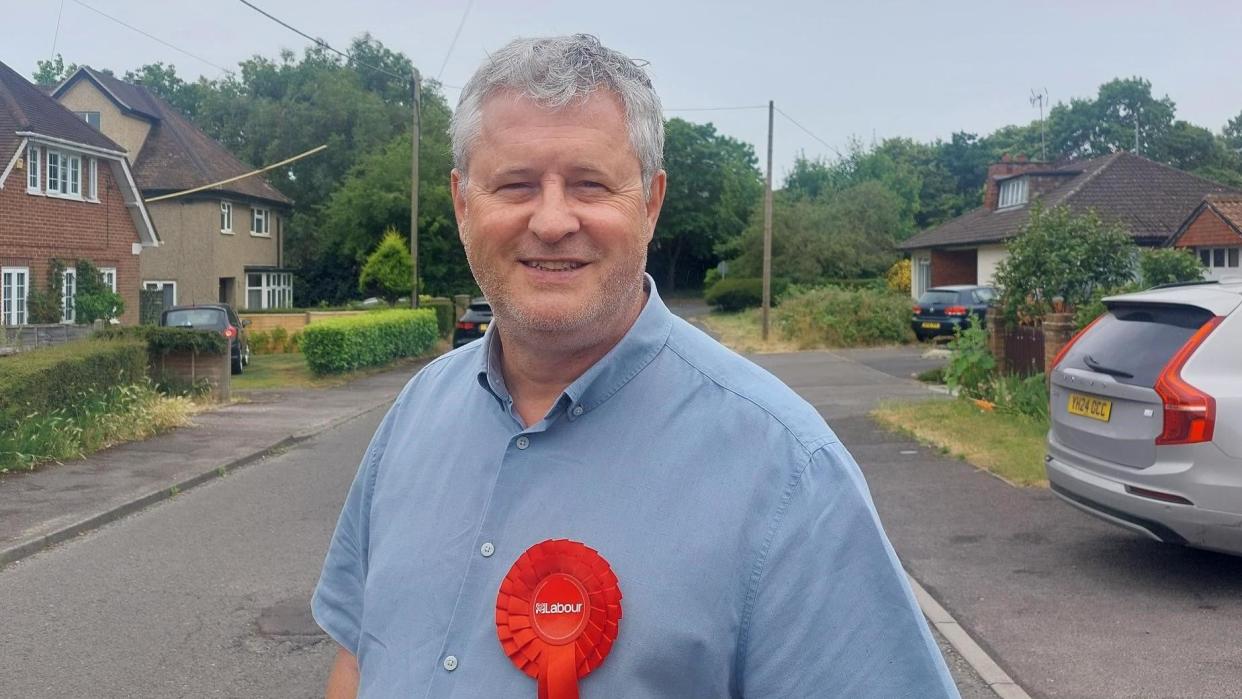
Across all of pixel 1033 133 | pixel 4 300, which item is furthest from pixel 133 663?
pixel 1033 133

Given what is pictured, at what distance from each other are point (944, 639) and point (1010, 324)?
10991mm

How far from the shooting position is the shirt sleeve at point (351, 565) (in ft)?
7.87

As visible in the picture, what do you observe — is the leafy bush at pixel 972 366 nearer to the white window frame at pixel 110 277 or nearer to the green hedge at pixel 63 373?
Result: the green hedge at pixel 63 373

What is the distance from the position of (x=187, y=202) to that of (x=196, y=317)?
639 inches

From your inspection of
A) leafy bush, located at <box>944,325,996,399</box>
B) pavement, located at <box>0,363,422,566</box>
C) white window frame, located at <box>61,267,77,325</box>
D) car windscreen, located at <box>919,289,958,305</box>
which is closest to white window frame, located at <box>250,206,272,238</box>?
white window frame, located at <box>61,267,77,325</box>

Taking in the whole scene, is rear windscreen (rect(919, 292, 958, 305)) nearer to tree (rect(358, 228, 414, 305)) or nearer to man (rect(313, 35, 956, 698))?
tree (rect(358, 228, 414, 305))

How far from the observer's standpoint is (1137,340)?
752cm

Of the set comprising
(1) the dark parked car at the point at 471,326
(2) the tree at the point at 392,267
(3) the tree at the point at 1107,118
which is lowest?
(1) the dark parked car at the point at 471,326

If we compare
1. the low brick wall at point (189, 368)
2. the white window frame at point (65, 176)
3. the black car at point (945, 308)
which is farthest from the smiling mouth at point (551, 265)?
the black car at point (945, 308)

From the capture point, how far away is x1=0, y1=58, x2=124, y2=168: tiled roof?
84.9 ft

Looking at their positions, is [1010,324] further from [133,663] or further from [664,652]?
[664,652]

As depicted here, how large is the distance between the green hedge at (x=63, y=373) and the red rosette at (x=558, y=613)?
1181 cm

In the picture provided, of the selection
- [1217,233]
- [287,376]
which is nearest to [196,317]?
[287,376]

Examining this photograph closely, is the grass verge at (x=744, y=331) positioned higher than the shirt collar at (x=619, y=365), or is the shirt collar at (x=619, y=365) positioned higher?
the shirt collar at (x=619, y=365)
